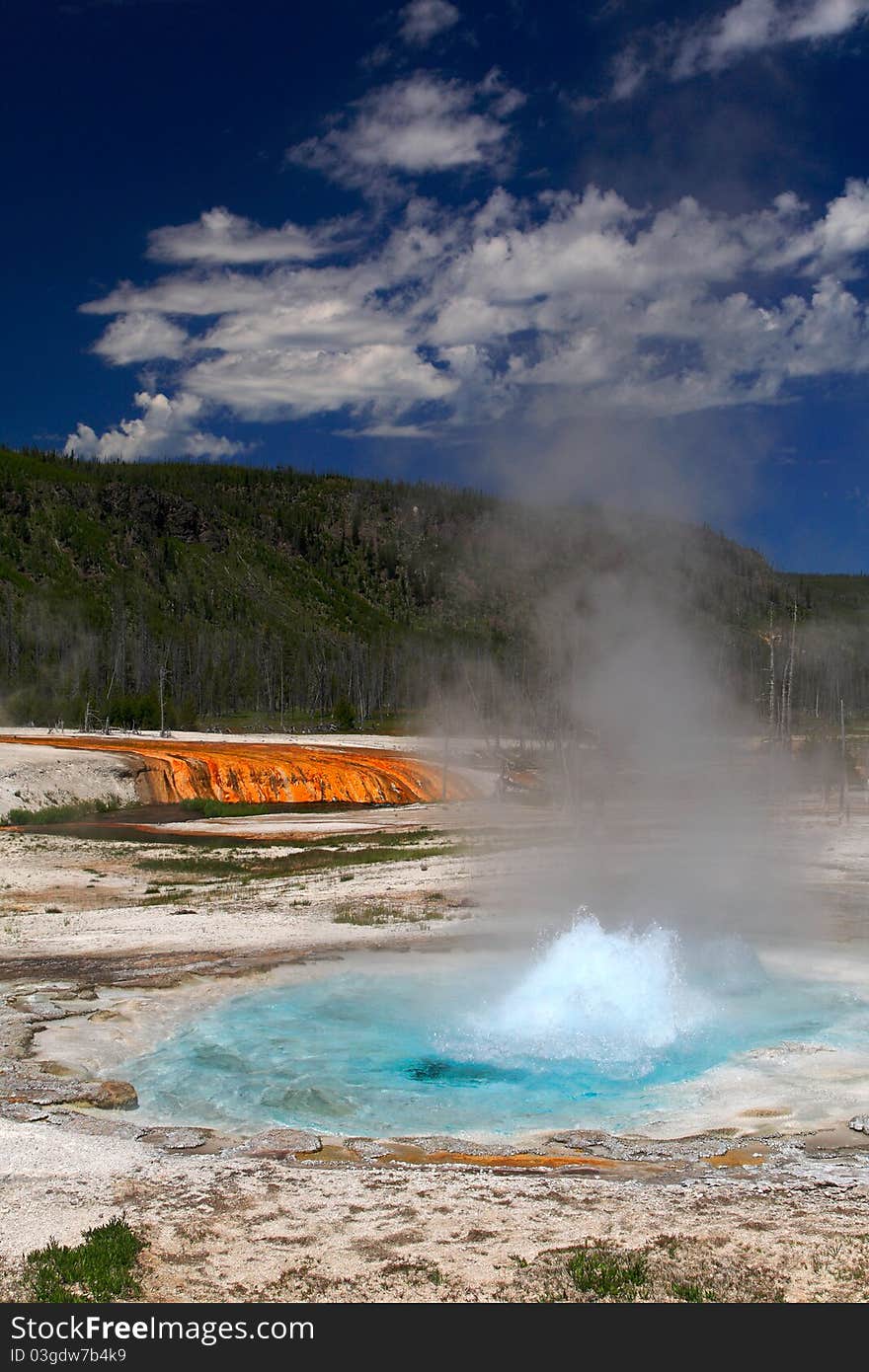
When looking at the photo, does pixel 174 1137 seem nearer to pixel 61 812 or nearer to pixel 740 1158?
pixel 740 1158

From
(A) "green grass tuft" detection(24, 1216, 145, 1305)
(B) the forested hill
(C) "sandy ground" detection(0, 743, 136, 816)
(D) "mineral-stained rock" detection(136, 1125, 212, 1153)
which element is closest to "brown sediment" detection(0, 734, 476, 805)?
(C) "sandy ground" detection(0, 743, 136, 816)

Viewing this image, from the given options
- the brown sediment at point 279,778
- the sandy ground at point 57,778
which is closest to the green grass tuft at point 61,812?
the sandy ground at point 57,778

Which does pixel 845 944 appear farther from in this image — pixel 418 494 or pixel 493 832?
pixel 418 494

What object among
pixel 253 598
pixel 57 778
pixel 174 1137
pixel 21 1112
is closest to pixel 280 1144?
pixel 174 1137

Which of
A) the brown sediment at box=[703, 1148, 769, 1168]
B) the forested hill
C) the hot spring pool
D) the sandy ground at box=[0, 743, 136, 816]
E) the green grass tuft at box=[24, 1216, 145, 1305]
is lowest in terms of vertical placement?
the hot spring pool

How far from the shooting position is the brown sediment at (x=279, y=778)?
37344 millimetres

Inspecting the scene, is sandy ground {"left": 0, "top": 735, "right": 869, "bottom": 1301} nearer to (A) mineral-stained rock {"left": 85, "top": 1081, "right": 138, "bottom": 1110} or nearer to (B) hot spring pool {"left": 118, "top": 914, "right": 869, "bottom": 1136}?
(A) mineral-stained rock {"left": 85, "top": 1081, "right": 138, "bottom": 1110}

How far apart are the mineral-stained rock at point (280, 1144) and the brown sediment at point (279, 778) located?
1142 inches

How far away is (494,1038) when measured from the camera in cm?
1036

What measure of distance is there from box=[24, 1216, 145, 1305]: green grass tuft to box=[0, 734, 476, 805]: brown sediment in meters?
31.1

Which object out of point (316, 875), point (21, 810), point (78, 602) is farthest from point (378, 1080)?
point (78, 602)

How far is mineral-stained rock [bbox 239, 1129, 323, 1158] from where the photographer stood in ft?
24.2

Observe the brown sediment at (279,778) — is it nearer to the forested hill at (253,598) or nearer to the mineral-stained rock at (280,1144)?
the forested hill at (253,598)

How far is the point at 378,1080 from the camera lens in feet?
30.4
